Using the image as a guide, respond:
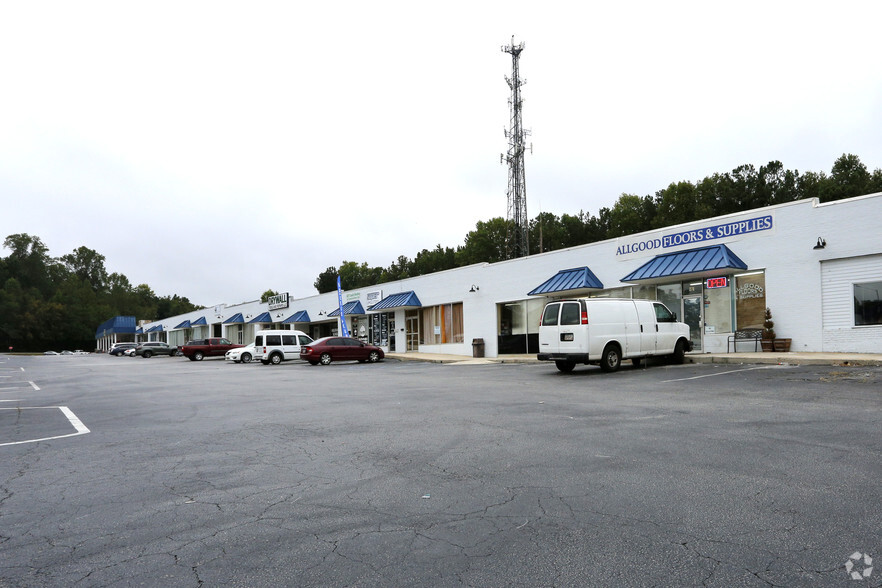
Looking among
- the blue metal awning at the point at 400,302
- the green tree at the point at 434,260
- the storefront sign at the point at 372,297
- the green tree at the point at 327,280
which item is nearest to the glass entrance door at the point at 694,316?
the blue metal awning at the point at 400,302

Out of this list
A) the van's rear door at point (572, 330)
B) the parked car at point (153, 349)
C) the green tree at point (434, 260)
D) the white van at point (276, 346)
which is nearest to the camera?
the van's rear door at point (572, 330)

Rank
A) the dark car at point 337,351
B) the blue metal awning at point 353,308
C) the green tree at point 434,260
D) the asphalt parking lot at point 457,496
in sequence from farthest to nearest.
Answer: the green tree at point 434,260, the blue metal awning at point 353,308, the dark car at point 337,351, the asphalt parking lot at point 457,496

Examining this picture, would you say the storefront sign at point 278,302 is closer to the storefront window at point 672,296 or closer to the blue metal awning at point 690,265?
the blue metal awning at point 690,265

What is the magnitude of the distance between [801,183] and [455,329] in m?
32.1

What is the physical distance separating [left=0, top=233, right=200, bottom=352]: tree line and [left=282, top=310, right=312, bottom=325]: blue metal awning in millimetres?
80972

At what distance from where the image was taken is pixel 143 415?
10742 mm

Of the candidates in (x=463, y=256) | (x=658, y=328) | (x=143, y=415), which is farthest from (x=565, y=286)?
(x=463, y=256)

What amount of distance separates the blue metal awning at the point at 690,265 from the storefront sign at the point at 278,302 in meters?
39.3

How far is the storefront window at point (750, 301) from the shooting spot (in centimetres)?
2025

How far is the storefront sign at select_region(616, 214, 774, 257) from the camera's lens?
2033 centimetres

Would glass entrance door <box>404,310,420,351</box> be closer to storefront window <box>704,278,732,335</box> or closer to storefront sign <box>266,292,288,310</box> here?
storefront sign <box>266,292,288,310</box>

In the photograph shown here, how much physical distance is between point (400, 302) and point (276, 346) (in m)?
9.27

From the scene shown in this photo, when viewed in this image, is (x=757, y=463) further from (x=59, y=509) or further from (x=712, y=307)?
(x=712, y=307)

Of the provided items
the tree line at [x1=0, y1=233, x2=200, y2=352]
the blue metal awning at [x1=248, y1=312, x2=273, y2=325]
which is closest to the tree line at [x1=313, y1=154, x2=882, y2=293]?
the blue metal awning at [x1=248, y1=312, x2=273, y2=325]
